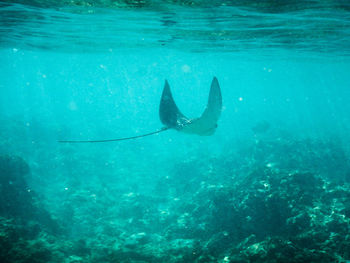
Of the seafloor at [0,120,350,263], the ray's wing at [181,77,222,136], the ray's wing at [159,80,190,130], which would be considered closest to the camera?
the seafloor at [0,120,350,263]

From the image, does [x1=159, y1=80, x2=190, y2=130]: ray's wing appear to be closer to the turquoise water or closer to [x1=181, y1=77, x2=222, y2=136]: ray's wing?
[x1=181, y1=77, x2=222, y2=136]: ray's wing

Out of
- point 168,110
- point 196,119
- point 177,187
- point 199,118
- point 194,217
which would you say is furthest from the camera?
point 177,187

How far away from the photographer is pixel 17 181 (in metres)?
13.7

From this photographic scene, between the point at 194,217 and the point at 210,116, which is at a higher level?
the point at 210,116

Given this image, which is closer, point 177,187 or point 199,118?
point 199,118

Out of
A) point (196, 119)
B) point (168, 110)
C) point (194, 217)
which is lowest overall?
point (194, 217)

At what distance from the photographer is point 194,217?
1309 centimetres

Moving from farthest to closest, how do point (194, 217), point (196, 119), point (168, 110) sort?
point (194, 217), point (168, 110), point (196, 119)

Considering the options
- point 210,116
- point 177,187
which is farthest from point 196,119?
point 177,187

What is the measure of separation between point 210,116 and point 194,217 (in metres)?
7.13

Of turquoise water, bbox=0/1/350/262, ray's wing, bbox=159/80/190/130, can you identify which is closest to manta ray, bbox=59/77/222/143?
ray's wing, bbox=159/80/190/130

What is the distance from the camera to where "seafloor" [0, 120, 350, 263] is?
650 cm

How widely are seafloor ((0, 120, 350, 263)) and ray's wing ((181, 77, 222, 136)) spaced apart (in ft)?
12.3

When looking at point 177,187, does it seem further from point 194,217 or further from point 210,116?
point 210,116
